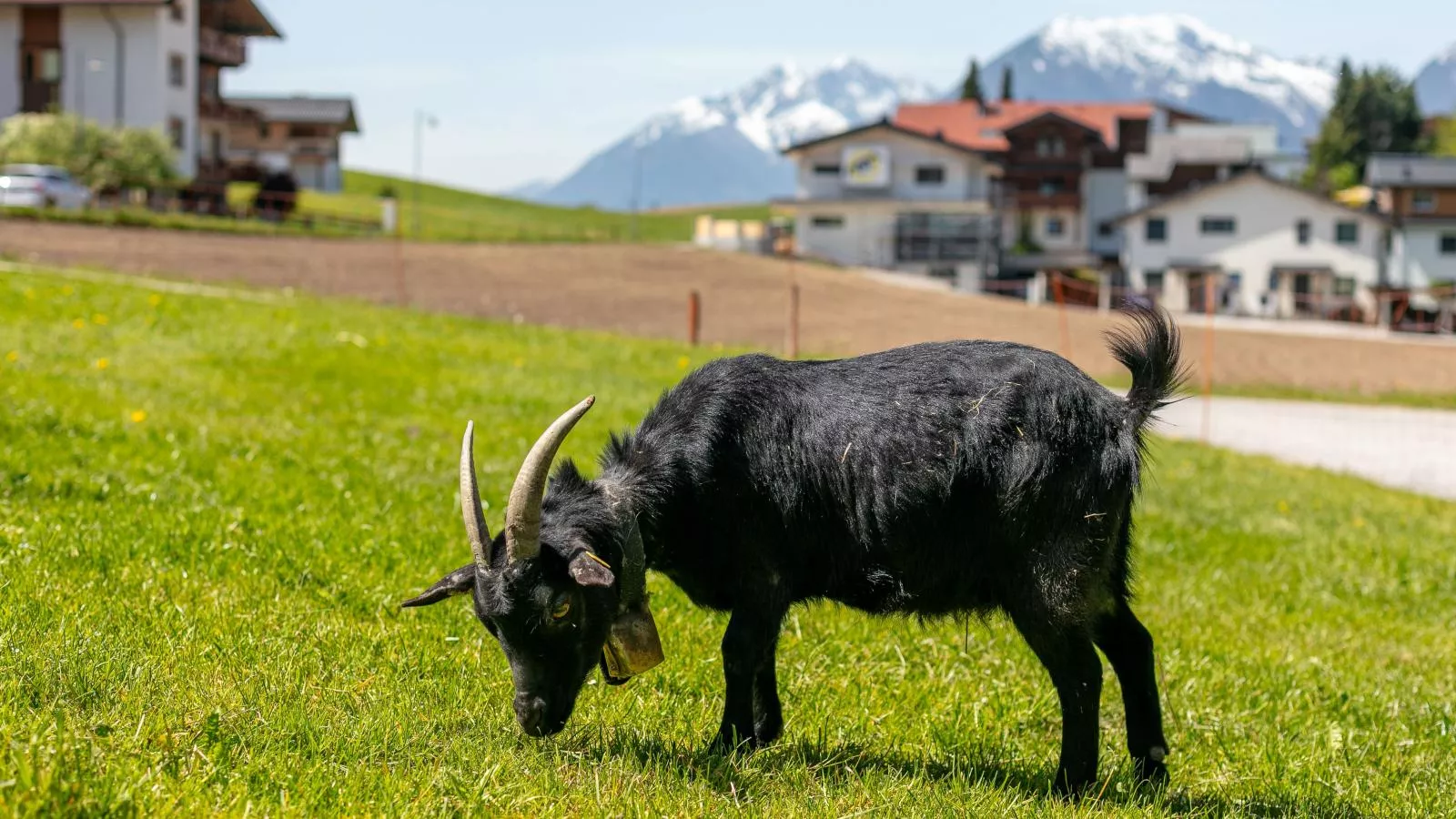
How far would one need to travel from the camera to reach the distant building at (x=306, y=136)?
86.9 metres

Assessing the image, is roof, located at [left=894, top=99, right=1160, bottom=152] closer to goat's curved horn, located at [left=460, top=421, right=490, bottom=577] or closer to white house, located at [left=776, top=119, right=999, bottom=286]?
white house, located at [left=776, top=119, right=999, bottom=286]

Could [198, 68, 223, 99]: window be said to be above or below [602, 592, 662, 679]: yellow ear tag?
above

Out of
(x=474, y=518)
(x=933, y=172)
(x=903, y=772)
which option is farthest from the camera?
(x=933, y=172)

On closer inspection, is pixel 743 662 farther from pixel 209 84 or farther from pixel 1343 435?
pixel 209 84

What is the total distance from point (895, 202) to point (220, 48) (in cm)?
3424

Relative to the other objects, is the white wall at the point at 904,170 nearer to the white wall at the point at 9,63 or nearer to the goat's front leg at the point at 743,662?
the white wall at the point at 9,63

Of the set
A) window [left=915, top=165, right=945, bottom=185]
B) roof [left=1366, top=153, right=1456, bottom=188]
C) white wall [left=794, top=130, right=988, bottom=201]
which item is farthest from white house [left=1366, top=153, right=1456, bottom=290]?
window [left=915, top=165, right=945, bottom=185]

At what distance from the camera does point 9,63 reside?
59938 mm

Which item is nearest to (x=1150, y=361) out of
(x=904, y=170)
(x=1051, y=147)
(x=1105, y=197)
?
(x=904, y=170)

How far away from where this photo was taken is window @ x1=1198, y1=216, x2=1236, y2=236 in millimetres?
75188

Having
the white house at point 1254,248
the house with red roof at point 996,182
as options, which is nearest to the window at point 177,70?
the house with red roof at point 996,182

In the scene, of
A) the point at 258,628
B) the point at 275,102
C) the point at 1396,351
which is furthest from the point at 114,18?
the point at 258,628

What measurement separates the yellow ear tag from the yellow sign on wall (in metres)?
73.0

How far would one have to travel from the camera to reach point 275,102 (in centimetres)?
8869
